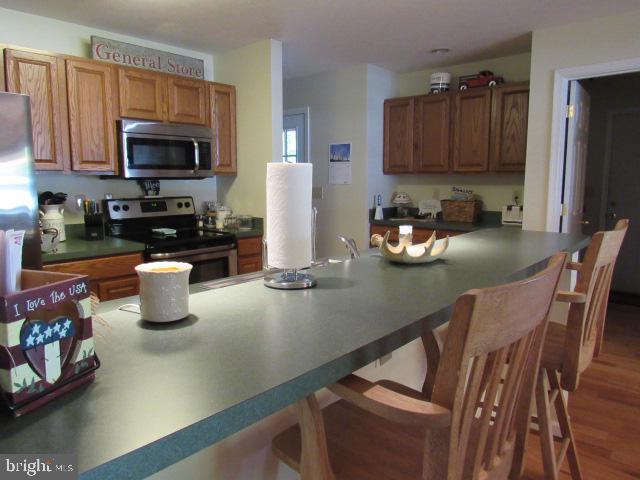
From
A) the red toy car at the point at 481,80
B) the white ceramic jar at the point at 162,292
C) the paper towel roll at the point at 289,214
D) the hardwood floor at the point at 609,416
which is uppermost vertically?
the red toy car at the point at 481,80

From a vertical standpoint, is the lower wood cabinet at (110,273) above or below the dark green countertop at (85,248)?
below

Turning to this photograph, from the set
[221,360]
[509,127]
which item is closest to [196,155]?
[509,127]

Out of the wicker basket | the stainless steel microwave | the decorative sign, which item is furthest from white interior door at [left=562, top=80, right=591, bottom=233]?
the decorative sign

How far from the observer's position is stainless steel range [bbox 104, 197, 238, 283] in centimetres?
306

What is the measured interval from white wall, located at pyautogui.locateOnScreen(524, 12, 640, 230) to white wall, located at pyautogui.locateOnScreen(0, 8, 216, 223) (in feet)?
9.25

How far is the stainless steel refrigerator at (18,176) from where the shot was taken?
96 cm

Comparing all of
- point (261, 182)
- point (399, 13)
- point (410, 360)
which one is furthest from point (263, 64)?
point (410, 360)

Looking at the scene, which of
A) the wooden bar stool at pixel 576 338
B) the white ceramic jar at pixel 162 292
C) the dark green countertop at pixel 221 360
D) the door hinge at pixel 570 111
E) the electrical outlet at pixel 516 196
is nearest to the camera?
the dark green countertop at pixel 221 360

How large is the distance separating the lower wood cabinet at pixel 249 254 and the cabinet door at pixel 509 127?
7.07 ft

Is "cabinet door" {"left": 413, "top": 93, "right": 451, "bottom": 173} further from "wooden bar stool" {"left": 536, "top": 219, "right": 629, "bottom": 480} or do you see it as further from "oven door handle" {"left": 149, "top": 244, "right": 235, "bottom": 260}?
"wooden bar stool" {"left": 536, "top": 219, "right": 629, "bottom": 480}

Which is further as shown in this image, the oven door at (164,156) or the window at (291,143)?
the window at (291,143)

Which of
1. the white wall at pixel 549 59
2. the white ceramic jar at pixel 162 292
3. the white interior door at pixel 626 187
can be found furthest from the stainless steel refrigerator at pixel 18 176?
the white interior door at pixel 626 187

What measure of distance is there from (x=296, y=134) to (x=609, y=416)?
3793 mm

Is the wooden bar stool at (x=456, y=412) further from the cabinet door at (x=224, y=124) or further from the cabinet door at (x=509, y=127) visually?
the cabinet door at (x=509, y=127)
